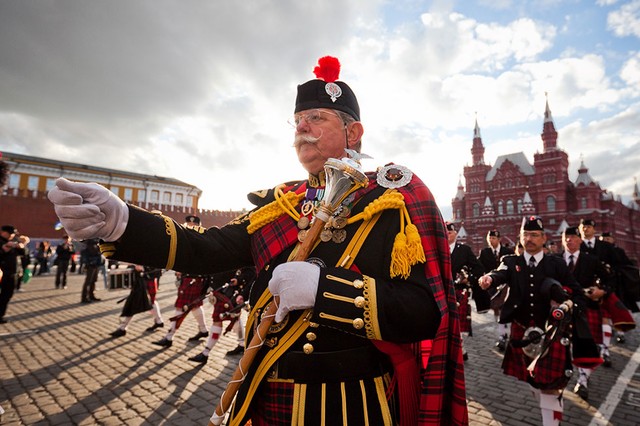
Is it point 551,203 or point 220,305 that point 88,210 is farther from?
point 551,203

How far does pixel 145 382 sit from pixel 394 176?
5972 millimetres

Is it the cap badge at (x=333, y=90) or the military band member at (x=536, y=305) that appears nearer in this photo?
the cap badge at (x=333, y=90)

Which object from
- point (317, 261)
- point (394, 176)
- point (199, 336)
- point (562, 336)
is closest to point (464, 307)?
point (562, 336)

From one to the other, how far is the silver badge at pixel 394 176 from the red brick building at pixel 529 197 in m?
54.0

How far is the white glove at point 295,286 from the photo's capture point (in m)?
1.54

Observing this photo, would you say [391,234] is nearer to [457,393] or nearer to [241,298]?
[457,393]

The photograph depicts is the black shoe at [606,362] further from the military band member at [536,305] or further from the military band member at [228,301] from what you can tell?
the military band member at [228,301]

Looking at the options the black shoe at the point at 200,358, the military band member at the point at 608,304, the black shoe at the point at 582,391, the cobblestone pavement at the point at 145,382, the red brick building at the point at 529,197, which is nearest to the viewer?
the cobblestone pavement at the point at 145,382

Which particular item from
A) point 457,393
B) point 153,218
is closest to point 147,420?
point 153,218

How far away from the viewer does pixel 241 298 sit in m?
7.07

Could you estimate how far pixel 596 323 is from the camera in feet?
23.8

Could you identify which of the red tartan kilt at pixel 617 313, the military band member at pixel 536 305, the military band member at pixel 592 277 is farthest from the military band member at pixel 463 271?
the red tartan kilt at pixel 617 313

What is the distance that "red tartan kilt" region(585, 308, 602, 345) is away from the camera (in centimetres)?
716

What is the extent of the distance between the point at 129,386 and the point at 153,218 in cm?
514
